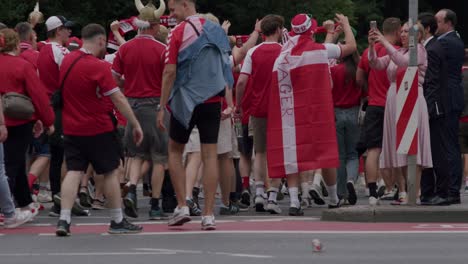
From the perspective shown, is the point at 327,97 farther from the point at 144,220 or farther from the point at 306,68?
the point at 144,220

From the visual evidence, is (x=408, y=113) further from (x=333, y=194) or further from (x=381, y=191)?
(x=381, y=191)

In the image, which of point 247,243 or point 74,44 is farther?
point 74,44

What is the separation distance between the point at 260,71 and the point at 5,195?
3860 millimetres

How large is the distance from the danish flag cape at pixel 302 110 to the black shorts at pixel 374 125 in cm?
146

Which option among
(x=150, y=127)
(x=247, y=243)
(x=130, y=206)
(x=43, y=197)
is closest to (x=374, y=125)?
(x=150, y=127)

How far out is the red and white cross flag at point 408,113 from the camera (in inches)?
630

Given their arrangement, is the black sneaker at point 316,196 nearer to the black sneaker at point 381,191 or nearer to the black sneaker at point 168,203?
the black sneaker at point 381,191

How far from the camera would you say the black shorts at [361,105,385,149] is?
18.5 metres

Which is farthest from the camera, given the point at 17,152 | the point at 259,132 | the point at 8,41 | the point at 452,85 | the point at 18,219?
the point at 259,132

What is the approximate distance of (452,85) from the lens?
658 inches

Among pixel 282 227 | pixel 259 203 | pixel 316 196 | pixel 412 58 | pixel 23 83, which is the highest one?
pixel 412 58

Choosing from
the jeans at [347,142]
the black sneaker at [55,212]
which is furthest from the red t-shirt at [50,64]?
the jeans at [347,142]

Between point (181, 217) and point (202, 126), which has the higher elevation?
point (202, 126)

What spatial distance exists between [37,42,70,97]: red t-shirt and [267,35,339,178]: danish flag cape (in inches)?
94.6
